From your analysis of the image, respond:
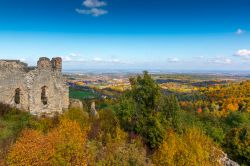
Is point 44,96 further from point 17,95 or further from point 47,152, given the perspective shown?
point 47,152

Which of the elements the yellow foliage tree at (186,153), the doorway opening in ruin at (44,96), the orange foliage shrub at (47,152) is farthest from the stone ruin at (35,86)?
the yellow foliage tree at (186,153)

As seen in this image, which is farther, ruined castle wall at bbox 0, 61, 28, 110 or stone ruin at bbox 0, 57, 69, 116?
stone ruin at bbox 0, 57, 69, 116

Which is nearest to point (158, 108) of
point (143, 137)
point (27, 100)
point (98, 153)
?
point (143, 137)

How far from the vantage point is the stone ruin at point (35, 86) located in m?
27.9

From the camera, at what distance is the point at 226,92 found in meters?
118

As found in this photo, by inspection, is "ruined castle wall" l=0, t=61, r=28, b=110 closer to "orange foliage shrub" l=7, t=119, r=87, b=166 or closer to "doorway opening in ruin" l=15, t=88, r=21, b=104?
"doorway opening in ruin" l=15, t=88, r=21, b=104

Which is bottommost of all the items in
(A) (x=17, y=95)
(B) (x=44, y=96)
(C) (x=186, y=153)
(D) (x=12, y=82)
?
(C) (x=186, y=153)

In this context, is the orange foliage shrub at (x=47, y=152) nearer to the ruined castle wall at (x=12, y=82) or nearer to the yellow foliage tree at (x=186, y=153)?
the yellow foliage tree at (x=186, y=153)

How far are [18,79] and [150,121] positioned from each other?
1445cm

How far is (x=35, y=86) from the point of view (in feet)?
95.5

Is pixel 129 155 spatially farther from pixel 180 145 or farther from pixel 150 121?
pixel 150 121

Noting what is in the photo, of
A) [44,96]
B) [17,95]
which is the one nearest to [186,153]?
[44,96]

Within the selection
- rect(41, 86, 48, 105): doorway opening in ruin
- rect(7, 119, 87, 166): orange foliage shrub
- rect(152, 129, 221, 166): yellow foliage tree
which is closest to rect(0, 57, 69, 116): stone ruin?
rect(41, 86, 48, 105): doorway opening in ruin

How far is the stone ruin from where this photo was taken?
91.6 feet
